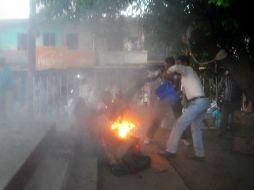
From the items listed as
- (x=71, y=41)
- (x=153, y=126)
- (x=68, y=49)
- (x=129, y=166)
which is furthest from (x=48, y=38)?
(x=129, y=166)

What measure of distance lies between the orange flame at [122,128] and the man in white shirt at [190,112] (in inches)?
38.1

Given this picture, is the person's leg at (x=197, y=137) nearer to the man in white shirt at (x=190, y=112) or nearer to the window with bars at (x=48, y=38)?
the man in white shirt at (x=190, y=112)

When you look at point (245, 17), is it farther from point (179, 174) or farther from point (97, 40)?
point (97, 40)

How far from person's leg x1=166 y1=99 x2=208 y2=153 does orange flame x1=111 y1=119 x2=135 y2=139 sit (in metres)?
0.99

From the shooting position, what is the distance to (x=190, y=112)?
7871mm

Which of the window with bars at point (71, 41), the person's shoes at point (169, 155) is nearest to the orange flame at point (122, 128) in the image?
the person's shoes at point (169, 155)

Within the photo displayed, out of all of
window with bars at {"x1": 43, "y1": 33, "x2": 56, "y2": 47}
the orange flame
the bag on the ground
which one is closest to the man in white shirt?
the bag on the ground

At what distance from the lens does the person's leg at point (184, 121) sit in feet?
25.7

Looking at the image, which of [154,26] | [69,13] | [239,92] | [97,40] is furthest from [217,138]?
[97,40]

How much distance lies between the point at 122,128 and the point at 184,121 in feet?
→ 5.28

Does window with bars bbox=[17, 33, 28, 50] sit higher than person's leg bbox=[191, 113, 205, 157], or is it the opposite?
window with bars bbox=[17, 33, 28, 50]

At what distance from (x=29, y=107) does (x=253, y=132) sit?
807 cm

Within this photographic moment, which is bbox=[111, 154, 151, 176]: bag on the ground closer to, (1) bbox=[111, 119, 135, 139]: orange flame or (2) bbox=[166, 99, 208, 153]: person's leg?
(1) bbox=[111, 119, 135, 139]: orange flame

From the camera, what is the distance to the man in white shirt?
785 cm
